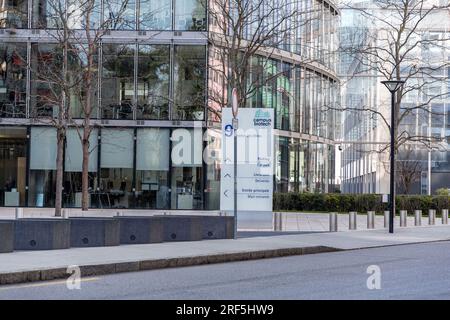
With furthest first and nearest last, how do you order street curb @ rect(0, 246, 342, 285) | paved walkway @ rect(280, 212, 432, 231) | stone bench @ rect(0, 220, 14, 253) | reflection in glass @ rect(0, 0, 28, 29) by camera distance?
reflection in glass @ rect(0, 0, 28, 29) < paved walkway @ rect(280, 212, 432, 231) < stone bench @ rect(0, 220, 14, 253) < street curb @ rect(0, 246, 342, 285)

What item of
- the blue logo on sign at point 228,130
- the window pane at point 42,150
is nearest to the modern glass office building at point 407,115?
the window pane at point 42,150

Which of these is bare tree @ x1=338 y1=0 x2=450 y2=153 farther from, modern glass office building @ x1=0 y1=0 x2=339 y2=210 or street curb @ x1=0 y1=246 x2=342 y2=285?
street curb @ x1=0 y1=246 x2=342 y2=285

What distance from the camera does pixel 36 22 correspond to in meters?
33.4

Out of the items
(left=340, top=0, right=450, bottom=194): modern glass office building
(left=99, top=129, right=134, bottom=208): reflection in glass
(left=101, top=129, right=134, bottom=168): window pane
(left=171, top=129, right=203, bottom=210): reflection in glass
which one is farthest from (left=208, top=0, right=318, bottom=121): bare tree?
(left=340, top=0, right=450, bottom=194): modern glass office building

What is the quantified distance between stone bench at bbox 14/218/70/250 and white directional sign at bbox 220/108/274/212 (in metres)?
6.82

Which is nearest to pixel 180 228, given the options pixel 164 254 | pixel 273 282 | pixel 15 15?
pixel 164 254

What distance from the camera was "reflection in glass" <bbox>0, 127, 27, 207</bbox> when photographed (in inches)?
1409

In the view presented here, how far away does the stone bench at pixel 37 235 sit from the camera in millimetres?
14883

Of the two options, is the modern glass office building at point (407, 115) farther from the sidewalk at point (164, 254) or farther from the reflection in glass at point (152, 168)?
the sidewalk at point (164, 254)

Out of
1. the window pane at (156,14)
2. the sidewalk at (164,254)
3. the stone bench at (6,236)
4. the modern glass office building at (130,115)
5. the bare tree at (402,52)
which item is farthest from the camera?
the window pane at (156,14)

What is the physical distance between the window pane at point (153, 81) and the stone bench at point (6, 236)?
861 inches
